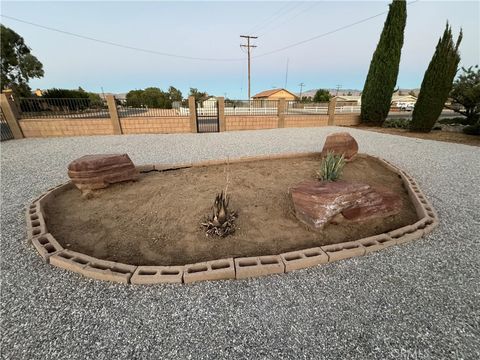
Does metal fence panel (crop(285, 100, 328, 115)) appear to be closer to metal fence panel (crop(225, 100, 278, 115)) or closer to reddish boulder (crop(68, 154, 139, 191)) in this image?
metal fence panel (crop(225, 100, 278, 115))

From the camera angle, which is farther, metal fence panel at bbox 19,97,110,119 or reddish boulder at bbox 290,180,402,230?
metal fence panel at bbox 19,97,110,119

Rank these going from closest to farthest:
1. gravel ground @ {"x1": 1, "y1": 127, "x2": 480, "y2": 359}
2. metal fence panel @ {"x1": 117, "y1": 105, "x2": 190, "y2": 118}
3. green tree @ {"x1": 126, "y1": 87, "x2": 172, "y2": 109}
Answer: gravel ground @ {"x1": 1, "y1": 127, "x2": 480, "y2": 359}
metal fence panel @ {"x1": 117, "y1": 105, "x2": 190, "y2": 118}
green tree @ {"x1": 126, "y1": 87, "x2": 172, "y2": 109}

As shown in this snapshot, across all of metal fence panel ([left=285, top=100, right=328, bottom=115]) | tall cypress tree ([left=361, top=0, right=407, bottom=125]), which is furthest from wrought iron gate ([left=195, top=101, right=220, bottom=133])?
tall cypress tree ([left=361, top=0, right=407, bottom=125])

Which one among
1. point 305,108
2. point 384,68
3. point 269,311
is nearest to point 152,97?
point 305,108

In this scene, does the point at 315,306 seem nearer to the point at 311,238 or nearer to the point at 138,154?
the point at 311,238

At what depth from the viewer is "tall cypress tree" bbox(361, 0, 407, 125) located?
1048 cm

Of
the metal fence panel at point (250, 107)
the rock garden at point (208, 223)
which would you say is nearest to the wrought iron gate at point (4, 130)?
the rock garden at point (208, 223)

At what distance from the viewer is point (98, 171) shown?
138 inches

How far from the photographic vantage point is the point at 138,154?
6691 mm

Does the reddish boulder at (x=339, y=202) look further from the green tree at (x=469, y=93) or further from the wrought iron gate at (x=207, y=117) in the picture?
the green tree at (x=469, y=93)

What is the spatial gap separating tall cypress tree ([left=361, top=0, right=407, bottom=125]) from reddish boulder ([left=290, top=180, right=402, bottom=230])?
460 inches

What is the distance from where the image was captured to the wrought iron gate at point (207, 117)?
10.7 meters

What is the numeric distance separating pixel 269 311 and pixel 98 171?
11.4 ft

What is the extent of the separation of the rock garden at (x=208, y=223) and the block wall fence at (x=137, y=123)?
7178mm
